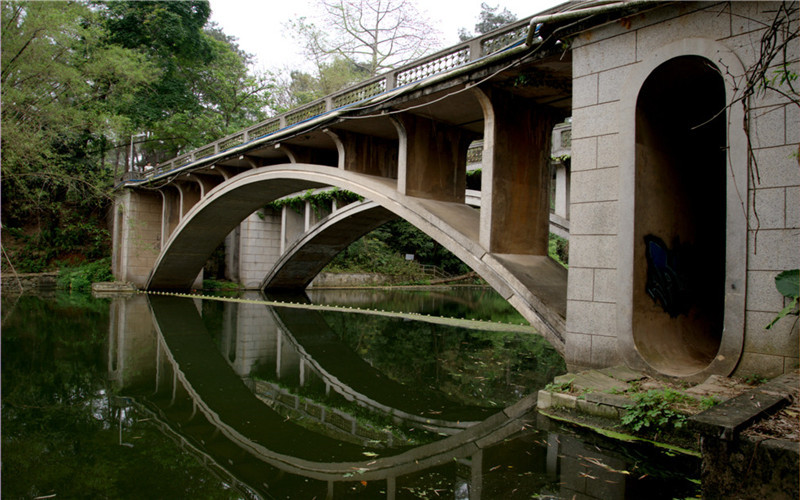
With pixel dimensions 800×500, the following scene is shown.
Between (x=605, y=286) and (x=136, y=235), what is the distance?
21.2 meters

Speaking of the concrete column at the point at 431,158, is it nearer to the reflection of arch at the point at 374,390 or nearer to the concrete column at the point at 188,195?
the reflection of arch at the point at 374,390

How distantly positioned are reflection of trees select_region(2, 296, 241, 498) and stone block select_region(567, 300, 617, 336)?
4049 millimetres

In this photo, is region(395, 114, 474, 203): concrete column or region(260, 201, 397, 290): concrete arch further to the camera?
region(260, 201, 397, 290): concrete arch

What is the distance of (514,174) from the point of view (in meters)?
8.70

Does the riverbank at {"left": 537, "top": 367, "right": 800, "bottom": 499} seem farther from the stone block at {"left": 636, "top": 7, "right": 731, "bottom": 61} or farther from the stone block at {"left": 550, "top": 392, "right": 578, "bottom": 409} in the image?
the stone block at {"left": 636, "top": 7, "right": 731, "bottom": 61}

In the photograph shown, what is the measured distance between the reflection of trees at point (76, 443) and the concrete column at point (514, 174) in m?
5.44

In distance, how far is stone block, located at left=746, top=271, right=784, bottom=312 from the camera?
459cm

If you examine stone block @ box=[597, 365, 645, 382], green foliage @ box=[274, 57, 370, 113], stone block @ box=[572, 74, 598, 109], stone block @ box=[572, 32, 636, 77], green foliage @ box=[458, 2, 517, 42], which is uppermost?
green foliage @ box=[458, 2, 517, 42]

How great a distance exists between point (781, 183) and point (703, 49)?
1.60 metres

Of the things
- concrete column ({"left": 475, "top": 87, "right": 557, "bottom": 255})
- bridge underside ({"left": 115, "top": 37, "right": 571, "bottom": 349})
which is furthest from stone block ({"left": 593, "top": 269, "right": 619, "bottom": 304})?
concrete column ({"left": 475, "top": 87, "right": 557, "bottom": 255})

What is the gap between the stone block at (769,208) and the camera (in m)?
4.66

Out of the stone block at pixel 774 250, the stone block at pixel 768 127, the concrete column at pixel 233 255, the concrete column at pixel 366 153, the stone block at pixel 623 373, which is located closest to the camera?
the stone block at pixel 774 250

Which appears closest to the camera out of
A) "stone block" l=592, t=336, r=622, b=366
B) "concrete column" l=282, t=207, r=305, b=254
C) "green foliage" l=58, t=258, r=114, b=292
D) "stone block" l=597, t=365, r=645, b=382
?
"stone block" l=597, t=365, r=645, b=382

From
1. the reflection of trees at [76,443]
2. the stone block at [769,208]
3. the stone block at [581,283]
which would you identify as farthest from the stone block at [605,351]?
the reflection of trees at [76,443]
